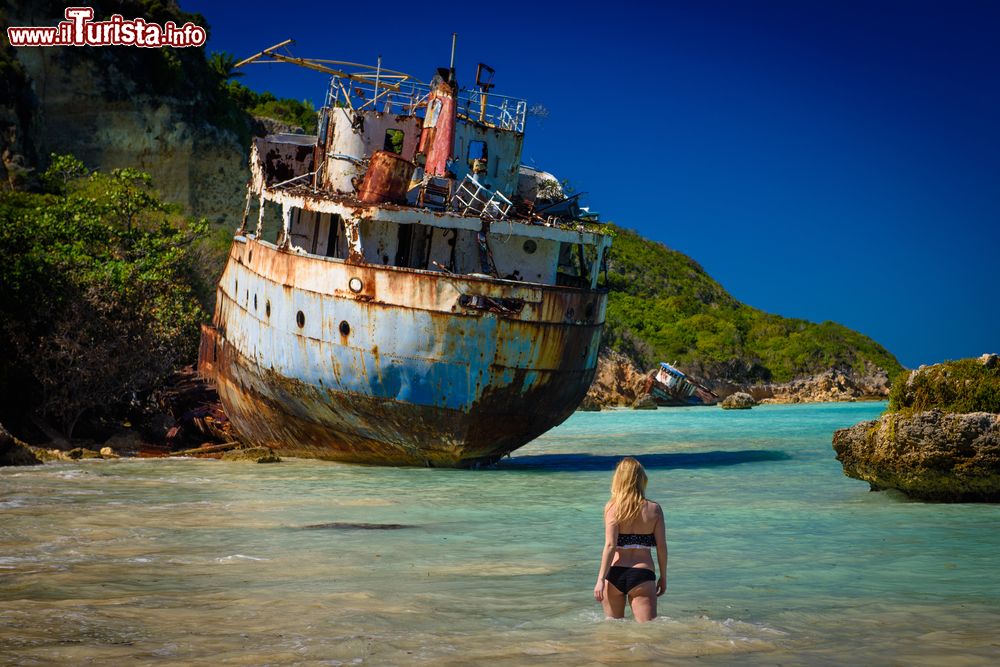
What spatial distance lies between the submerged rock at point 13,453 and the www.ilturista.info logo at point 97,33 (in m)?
24.0

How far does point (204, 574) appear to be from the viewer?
26.5ft

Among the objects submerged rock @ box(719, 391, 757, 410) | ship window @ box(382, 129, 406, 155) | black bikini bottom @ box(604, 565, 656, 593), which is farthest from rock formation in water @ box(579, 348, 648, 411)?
black bikini bottom @ box(604, 565, 656, 593)

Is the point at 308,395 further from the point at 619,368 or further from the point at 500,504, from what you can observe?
the point at 619,368

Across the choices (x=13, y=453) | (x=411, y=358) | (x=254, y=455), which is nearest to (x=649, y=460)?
(x=411, y=358)

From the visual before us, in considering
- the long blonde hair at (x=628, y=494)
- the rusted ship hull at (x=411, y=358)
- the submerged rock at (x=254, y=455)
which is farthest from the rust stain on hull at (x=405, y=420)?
the long blonde hair at (x=628, y=494)

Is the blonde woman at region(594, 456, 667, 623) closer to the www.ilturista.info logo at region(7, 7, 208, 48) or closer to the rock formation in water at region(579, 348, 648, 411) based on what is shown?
the www.ilturista.info logo at region(7, 7, 208, 48)

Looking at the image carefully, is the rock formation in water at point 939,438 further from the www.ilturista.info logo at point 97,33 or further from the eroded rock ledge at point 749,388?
the eroded rock ledge at point 749,388

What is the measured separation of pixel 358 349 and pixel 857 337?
6938cm

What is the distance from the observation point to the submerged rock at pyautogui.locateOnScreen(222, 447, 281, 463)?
61.7 ft

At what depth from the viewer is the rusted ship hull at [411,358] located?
52.3ft

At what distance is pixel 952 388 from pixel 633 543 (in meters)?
8.64

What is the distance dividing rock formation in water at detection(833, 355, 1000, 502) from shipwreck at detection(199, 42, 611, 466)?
17.0 ft

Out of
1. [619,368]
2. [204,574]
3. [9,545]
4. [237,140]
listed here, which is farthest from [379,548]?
[619,368]

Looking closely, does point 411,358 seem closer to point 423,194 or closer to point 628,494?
point 423,194
